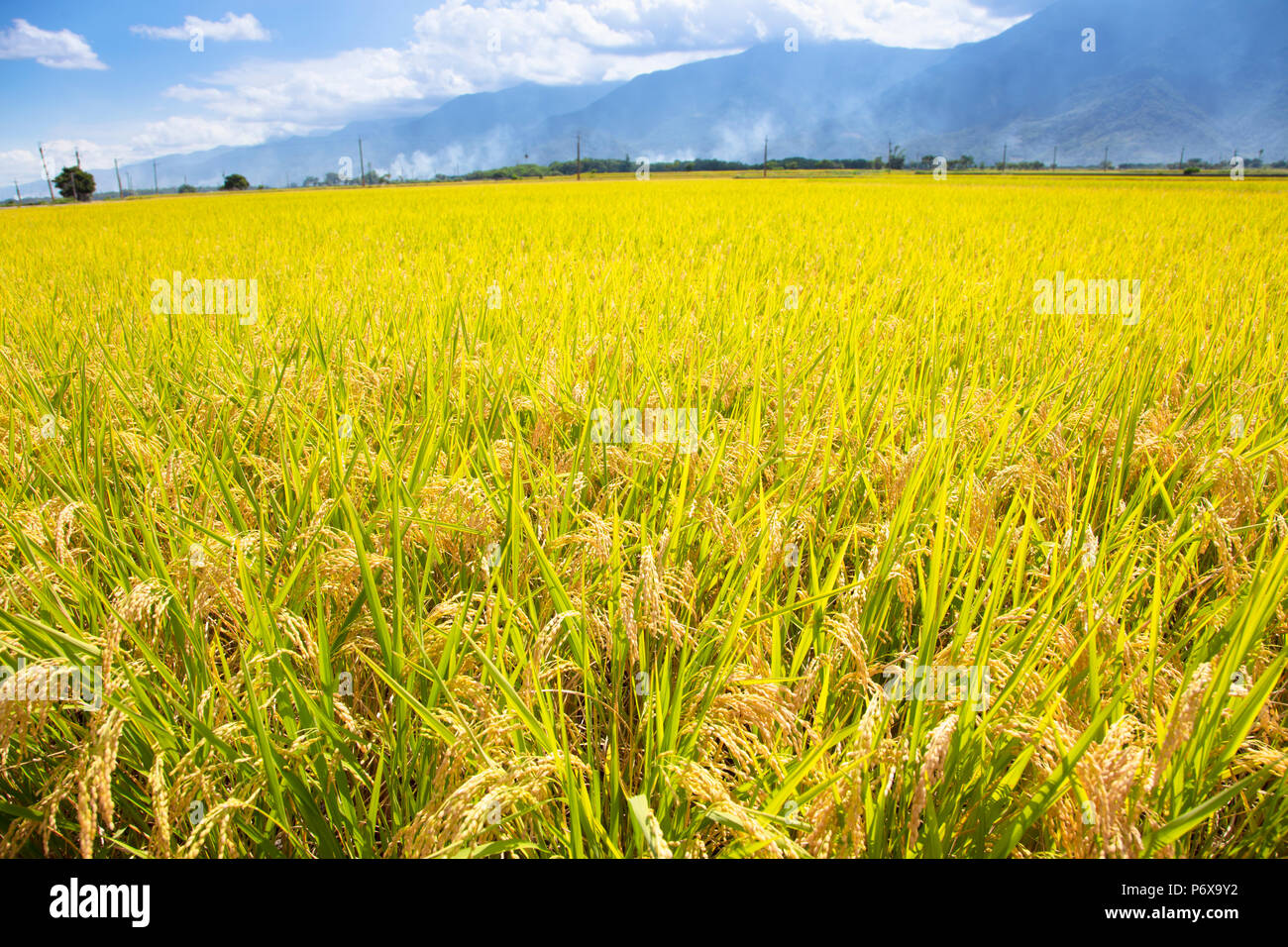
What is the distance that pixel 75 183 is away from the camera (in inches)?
2009

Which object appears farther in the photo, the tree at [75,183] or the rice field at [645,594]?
the tree at [75,183]

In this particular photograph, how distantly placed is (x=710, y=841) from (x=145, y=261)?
664 centimetres

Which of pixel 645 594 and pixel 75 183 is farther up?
pixel 75 183

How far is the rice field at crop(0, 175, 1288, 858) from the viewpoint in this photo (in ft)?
2.78

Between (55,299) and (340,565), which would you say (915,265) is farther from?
(55,299)

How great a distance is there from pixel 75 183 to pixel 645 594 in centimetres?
7243

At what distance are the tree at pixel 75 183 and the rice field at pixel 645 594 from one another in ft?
225

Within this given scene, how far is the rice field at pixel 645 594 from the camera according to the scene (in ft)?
2.78

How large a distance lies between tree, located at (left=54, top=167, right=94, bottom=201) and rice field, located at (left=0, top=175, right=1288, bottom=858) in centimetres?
6851

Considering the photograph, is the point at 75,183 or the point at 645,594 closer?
the point at 645,594

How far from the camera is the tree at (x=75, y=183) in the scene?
166 feet

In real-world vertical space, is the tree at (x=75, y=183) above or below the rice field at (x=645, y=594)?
above

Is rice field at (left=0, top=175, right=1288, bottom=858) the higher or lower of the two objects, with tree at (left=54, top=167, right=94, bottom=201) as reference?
lower
